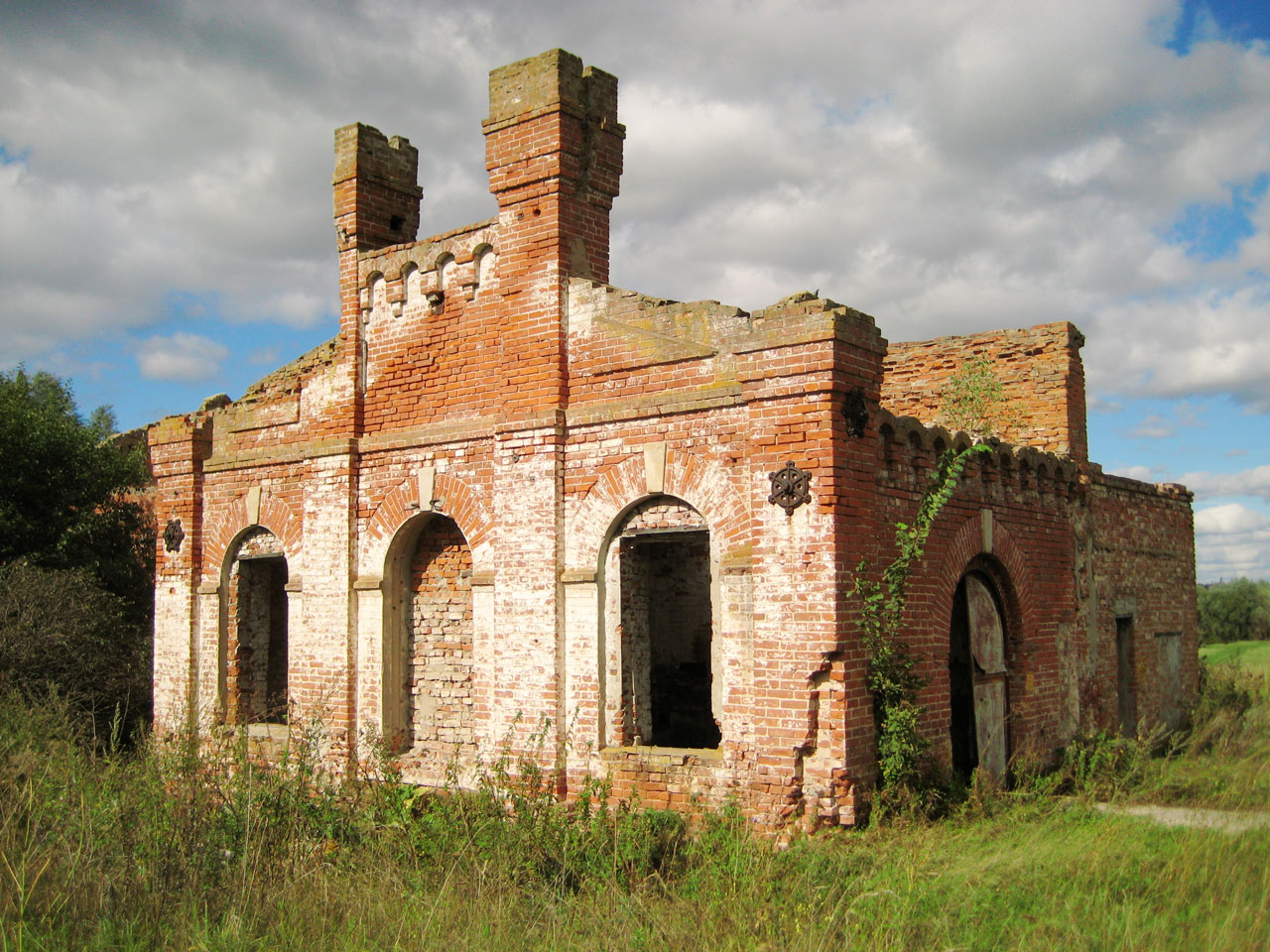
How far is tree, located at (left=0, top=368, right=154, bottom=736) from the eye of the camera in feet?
46.1

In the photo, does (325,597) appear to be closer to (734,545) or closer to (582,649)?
(582,649)

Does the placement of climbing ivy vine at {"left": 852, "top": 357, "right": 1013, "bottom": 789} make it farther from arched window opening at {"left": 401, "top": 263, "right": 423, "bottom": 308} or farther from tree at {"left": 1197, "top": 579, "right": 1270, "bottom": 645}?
tree at {"left": 1197, "top": 579, "right": 1270, "bottom": 645}

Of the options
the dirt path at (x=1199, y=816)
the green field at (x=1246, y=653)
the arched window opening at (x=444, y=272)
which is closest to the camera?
the dirt path at (x=1199, y=816)

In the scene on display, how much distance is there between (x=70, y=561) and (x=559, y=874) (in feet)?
43.6

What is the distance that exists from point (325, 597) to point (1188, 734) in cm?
1095

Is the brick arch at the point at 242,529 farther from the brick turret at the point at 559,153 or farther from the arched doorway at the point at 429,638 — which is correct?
the brick turret at the point at 559,153

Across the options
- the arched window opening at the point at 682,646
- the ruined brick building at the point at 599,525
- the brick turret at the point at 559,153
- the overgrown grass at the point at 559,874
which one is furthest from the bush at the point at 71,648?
the brick turret at the point at 559,153

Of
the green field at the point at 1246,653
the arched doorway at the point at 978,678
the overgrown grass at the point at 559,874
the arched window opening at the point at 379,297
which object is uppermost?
the arched window opening at the point at 379,297

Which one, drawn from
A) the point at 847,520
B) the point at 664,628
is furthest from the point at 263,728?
the point at 847,520

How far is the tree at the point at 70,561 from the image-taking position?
553 inches

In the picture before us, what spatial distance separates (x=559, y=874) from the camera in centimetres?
759

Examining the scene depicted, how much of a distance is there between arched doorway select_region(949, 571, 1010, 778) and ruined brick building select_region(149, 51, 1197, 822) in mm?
39

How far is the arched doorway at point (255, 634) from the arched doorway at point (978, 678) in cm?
771

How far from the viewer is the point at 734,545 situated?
8594 millimetres
